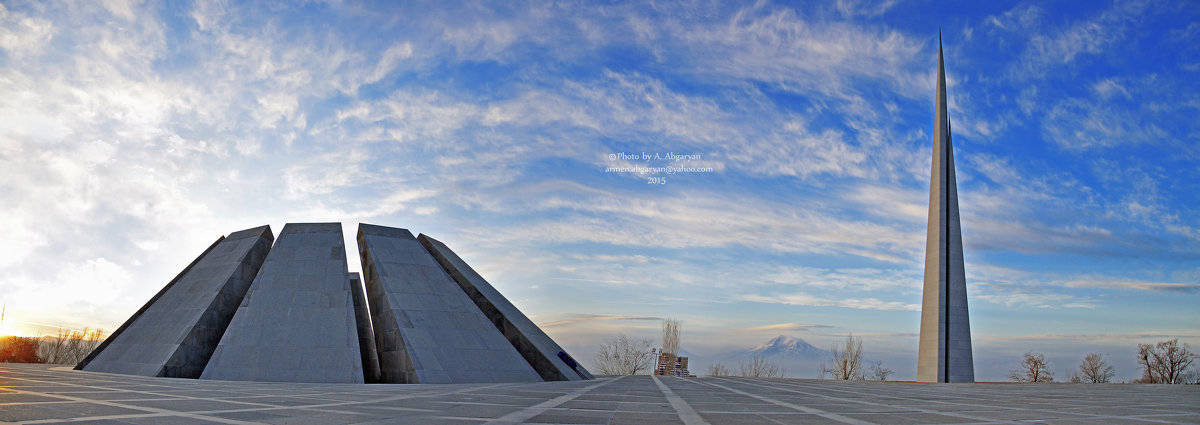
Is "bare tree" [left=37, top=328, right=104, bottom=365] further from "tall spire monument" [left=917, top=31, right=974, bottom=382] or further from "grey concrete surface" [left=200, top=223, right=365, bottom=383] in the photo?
"tall spire monument" [left=917, top=31, right=974, bottom=382]

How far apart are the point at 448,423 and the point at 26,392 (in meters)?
7.71

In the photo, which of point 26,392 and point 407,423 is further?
point 26,392

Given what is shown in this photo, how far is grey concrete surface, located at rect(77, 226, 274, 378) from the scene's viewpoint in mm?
19625

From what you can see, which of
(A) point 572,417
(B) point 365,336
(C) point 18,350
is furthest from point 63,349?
(A) point 572,417

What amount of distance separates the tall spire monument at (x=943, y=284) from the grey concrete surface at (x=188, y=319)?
34.6m

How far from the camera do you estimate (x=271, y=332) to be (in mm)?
20328

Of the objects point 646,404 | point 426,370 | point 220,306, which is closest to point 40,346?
point 220,306

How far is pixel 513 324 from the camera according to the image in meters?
24.8

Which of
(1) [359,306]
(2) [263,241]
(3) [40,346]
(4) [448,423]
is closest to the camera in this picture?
(4) [448,423]

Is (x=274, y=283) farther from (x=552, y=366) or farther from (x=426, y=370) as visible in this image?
(x=552, y=366)

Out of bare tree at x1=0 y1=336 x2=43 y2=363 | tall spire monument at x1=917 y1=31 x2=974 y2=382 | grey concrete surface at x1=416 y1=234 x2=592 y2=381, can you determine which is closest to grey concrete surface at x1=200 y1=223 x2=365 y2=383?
grey concrete surface at x1=416 y1=234 x2=592 y2=381

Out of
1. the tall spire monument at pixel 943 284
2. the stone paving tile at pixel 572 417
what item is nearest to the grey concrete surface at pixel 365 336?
the stone paving tile at pixel 572 417

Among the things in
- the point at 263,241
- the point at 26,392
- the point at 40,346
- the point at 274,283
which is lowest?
the point at 40,346

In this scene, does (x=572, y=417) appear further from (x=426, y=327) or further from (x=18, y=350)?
(x=18, y=350)
